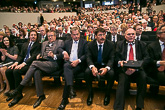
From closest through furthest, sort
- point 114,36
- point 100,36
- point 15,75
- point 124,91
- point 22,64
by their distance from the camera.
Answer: point 124,91 → point 100,36 → point 15,75 → point 22,64 → point 114,36

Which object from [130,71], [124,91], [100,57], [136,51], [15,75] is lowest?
[124,91]

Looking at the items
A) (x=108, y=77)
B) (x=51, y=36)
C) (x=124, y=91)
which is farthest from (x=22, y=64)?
(x=124, y=91)

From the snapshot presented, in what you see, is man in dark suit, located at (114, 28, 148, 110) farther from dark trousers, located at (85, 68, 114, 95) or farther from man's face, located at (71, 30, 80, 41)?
man's face, located at (71, 30, 80, 41)

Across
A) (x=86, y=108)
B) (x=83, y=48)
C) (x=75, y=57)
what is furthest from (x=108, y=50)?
(x=86, y=108)

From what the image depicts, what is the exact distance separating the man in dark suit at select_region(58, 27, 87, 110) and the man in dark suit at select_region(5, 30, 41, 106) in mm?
619

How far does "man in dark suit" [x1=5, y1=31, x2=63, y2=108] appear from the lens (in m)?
2.17

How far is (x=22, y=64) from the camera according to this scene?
8.09ft

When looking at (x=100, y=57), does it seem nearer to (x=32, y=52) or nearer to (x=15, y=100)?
(x=32, y=52)

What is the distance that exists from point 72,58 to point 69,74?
0.46 m

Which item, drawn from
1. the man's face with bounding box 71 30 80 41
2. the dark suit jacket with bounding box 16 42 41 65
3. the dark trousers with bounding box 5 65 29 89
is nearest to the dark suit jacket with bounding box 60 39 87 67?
the man's face with bounding box 71 30 80 41

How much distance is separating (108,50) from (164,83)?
94 centimetres

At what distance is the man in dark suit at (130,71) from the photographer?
1.77 m

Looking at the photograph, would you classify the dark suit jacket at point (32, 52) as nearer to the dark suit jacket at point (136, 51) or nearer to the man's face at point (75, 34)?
the man's face at point (75, 34)

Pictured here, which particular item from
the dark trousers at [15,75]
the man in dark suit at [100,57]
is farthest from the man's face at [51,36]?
the man in dark suit at [100,57]
